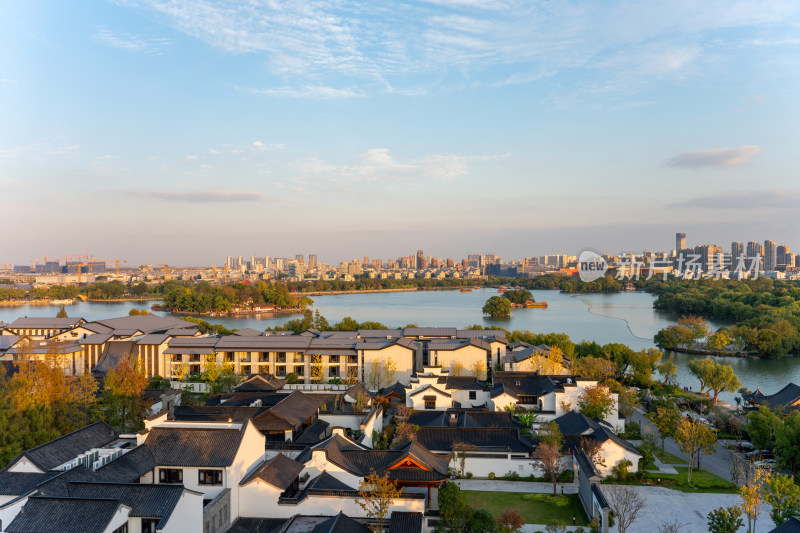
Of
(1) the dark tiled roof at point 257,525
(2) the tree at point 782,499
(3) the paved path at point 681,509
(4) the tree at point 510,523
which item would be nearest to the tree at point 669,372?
(3) the paved path at point 681,509

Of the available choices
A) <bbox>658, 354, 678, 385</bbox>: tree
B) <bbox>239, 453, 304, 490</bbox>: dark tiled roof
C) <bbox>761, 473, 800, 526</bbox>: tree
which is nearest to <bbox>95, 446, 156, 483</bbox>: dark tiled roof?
<bbox>239, 453, 304, 490</bbox>: dark tiled roof

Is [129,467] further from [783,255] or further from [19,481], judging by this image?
[783,255]

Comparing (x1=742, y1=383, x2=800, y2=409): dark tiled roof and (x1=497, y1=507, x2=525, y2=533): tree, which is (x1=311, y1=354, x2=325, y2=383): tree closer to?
(x1=497, y1=507, x2=525, y2=533): tree

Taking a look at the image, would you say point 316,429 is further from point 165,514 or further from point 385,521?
point 165,514

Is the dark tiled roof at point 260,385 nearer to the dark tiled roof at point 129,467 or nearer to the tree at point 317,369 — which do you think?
the tree at point 317,369

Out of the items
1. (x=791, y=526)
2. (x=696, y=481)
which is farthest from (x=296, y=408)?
(x=791, y=526)
